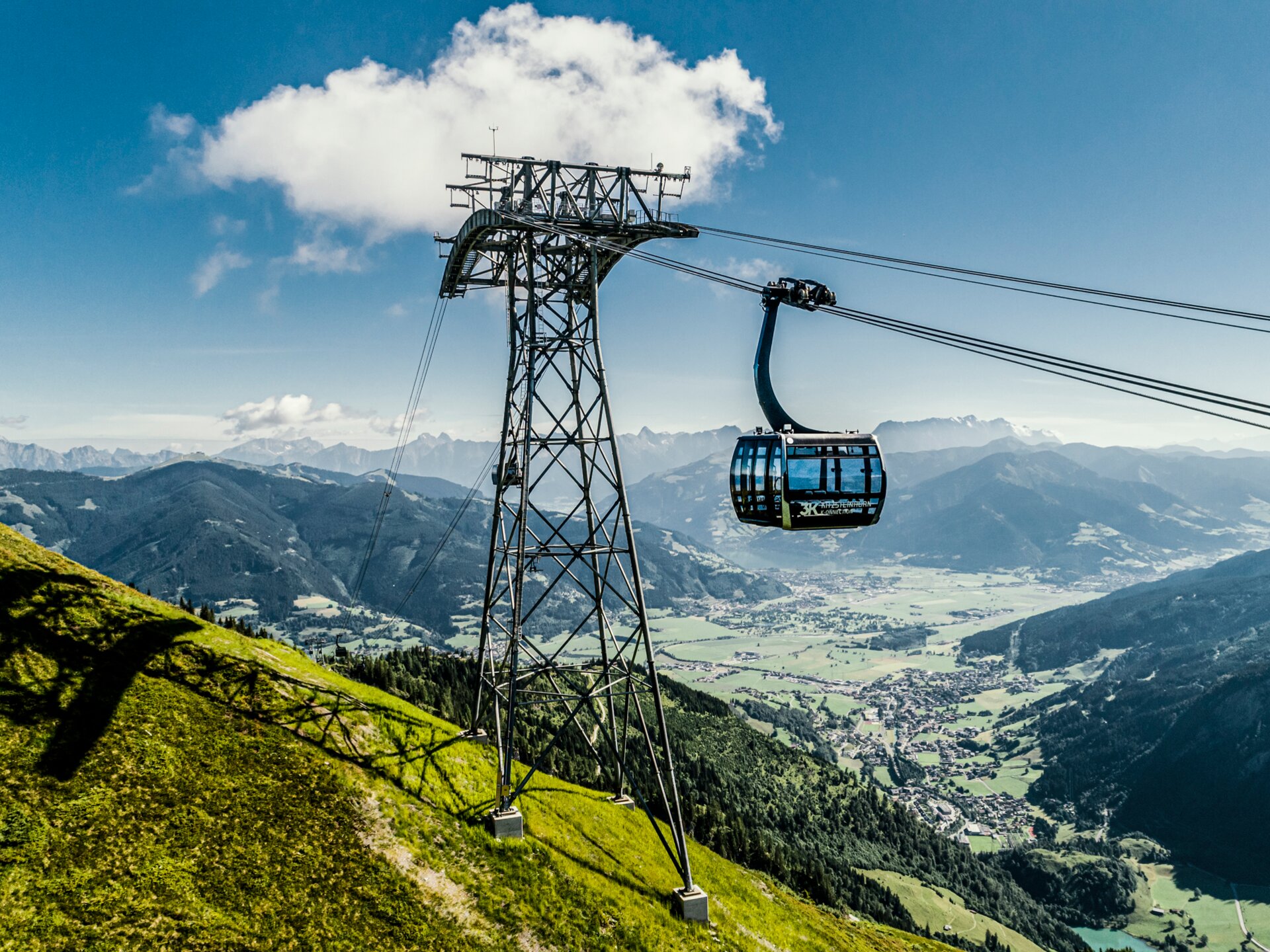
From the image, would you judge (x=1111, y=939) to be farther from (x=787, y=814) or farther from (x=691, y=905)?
(x=691, y=905)

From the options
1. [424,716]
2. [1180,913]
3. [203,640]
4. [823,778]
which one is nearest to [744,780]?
[823,778]

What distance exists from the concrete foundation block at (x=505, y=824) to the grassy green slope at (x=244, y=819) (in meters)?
0.65

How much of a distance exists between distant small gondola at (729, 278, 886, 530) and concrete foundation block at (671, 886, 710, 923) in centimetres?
1905

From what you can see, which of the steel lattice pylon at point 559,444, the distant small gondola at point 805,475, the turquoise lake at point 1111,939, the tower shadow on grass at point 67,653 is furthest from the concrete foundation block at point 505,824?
the turquoise lake at point 1111,939

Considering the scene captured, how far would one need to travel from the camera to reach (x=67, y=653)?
2941 cm

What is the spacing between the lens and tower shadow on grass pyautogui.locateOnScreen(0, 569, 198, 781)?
84.0ft

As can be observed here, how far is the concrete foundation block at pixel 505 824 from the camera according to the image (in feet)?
102

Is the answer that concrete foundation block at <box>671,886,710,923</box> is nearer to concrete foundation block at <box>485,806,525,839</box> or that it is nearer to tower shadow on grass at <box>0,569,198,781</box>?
concrete foundation block at <box>485,806,525,839</box>

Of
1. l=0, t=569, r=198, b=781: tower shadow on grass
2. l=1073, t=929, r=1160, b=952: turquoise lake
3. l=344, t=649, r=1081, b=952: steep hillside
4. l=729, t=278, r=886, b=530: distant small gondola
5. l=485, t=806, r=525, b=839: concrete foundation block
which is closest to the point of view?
l=729, t=278, r=886, b=530: distant small gondola

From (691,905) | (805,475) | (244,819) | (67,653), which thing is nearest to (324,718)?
(244,819)

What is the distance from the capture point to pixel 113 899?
2070 cm

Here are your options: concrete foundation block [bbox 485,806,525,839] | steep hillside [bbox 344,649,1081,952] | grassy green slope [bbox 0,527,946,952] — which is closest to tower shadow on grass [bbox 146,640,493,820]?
grassy green slope [bbox 0,527,946,952]

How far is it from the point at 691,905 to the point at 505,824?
29.7 feet

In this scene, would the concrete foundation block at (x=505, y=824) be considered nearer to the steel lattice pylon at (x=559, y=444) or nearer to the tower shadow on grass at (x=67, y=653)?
the steel lattice pylon at (x=559, y=444)
